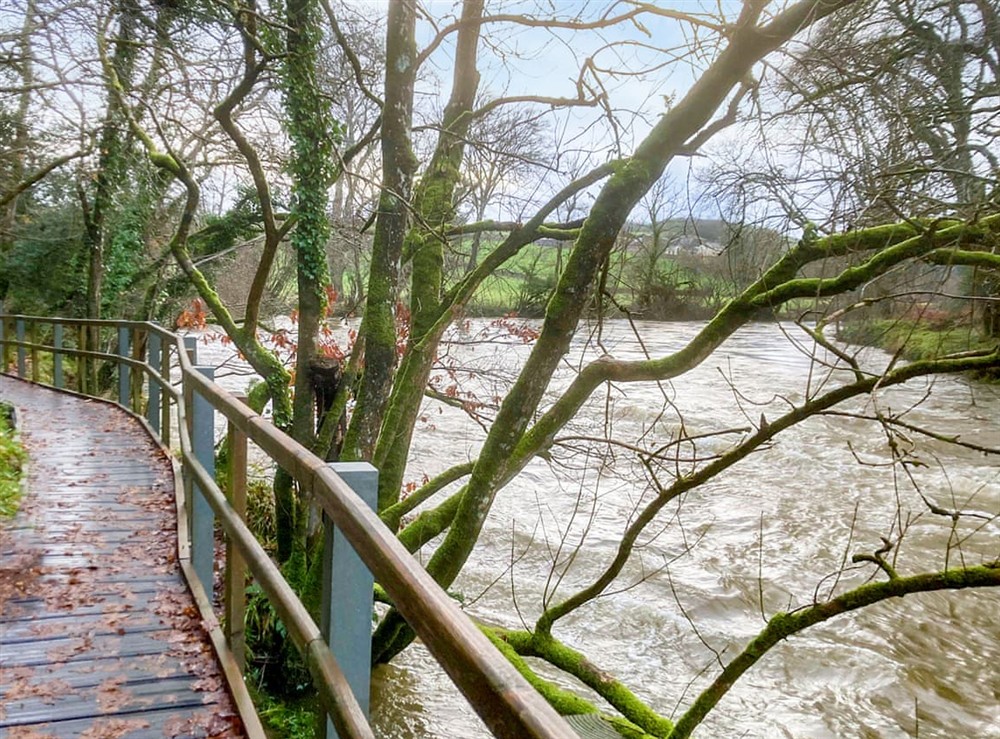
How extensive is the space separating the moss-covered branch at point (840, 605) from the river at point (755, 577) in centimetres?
34

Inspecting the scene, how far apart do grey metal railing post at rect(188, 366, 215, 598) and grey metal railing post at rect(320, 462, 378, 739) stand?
1.78 meters

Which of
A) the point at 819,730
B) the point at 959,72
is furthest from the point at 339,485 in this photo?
the point at 819,730

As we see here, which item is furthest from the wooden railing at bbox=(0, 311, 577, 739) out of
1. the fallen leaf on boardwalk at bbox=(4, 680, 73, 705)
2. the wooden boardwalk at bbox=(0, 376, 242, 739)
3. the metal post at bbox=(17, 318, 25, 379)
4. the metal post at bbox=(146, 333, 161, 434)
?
the metal post at bbox=(17, 318, 25, 379)

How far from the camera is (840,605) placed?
3.55m

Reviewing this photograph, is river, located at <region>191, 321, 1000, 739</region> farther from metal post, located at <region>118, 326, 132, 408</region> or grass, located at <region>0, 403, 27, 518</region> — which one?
metal post, located at <region>118, 326, 132, 408</region>

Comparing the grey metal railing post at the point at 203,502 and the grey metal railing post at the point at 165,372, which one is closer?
the grey metal railing post at the point at 203,502

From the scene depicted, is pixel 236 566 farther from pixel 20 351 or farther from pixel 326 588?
pixel 20 351

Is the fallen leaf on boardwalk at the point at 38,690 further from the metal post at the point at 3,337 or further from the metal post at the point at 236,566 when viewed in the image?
the metal post at the point at 3,337

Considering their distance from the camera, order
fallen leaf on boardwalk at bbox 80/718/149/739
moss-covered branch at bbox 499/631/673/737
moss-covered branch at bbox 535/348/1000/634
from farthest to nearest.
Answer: moss-covered branch at bbox 499/631/673/737
moss-covered branch at bbox 535/348/1000/634
fallen leaf on boardwalk at bbox 80/718/149/739

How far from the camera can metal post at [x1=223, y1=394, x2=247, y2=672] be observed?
2.55 metres

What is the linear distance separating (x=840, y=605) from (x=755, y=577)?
555 cm

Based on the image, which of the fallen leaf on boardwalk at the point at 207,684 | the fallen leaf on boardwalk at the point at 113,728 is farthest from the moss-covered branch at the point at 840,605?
the fallen leaf on boardwalk at the point at 113,728

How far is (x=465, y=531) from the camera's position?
5168 millimetres

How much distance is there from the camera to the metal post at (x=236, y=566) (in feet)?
8.36
